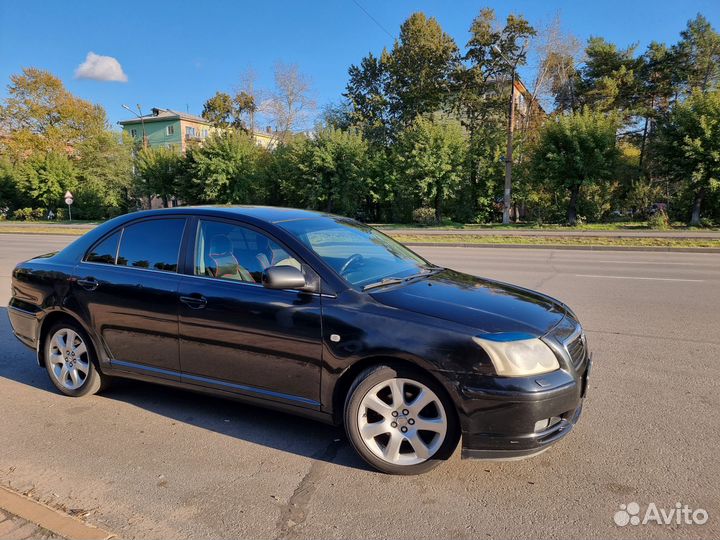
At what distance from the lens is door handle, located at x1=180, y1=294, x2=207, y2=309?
3617mm

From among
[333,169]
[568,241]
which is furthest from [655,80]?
[568,241]

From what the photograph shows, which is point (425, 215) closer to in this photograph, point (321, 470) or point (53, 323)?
point (53, 323)

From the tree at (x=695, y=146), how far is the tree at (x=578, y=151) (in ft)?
8.80

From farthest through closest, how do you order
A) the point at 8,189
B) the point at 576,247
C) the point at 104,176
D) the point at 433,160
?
1. the point at 8,189
2. the point at 104,176
3. the point at 433,160
4. the point at 576,247

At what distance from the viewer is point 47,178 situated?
52750mm

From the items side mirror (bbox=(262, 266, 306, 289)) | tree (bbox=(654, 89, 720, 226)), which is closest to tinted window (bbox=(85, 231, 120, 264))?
Answer: side mirror (bbox=(262, 266, 306, 289))

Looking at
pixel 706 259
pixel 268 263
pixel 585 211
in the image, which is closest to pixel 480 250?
pixel 706 259

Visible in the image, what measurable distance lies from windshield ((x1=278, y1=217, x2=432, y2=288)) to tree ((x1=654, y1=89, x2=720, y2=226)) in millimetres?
26356

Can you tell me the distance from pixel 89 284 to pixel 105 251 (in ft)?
1.05

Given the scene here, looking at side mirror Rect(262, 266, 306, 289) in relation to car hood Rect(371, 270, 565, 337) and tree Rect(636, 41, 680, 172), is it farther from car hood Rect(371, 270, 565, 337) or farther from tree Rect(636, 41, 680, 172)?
tree Rect(636, 41, 680, 172)

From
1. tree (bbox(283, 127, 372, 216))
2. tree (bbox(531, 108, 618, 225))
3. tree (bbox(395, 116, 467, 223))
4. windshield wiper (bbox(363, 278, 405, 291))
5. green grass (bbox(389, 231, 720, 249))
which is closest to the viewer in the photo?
windshield wiper (bbox(363, 278, 405, 291))

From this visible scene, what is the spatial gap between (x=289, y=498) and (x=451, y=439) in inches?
39.1

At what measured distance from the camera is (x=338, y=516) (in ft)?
8.89

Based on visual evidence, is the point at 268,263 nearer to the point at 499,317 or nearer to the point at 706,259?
the point at 499,317
